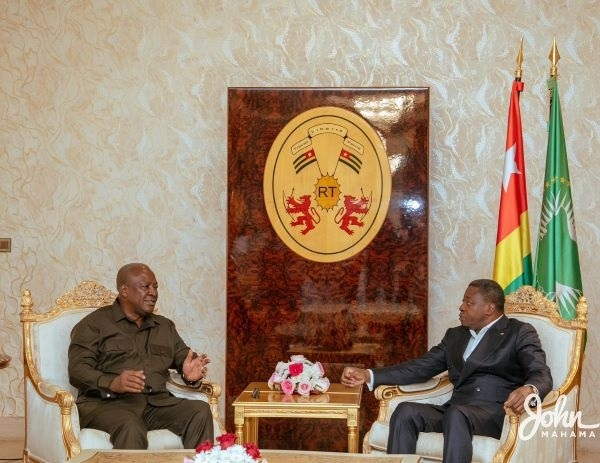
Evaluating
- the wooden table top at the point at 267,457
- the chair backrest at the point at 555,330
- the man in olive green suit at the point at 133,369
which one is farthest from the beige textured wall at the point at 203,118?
the wooden table top at the point at 267,457

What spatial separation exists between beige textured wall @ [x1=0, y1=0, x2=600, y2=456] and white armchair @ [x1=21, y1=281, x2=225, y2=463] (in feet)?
3.72

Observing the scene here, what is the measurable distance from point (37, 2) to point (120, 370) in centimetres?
271

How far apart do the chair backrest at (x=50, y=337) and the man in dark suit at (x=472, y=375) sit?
4.63ft

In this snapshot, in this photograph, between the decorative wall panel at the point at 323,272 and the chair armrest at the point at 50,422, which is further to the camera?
the decorative wall panel at the point at 323,272

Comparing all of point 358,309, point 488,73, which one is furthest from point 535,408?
point 488,73

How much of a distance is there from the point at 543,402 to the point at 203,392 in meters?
1.63

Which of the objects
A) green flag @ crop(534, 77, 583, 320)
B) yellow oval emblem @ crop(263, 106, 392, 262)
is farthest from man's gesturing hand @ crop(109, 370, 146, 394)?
green flag @ crop(534, 77, 583, 320)

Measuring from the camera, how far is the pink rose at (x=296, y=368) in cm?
489

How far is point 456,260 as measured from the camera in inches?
239

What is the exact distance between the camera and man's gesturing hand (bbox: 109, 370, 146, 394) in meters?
4.50

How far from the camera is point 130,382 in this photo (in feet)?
14.8

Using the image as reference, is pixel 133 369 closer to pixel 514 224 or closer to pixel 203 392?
pixel 203 392

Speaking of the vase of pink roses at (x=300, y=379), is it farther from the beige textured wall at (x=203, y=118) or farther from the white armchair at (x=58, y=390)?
the beige textured wall at (x=203, y=118)

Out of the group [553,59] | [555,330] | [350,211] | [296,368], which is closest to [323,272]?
[350,211]
